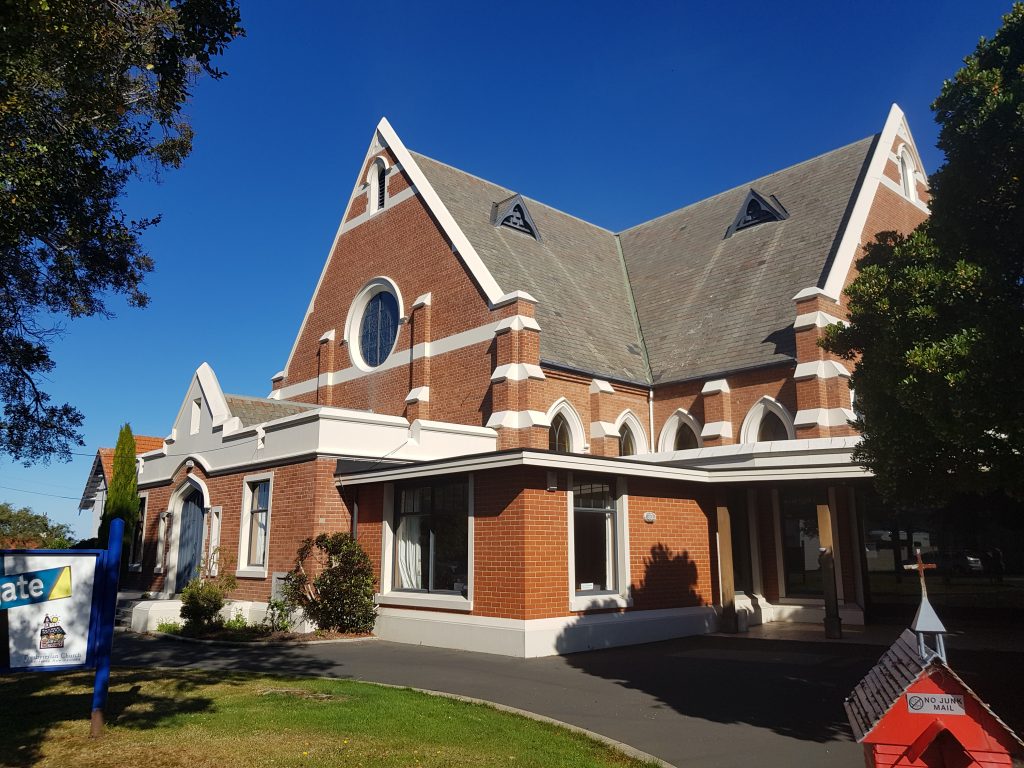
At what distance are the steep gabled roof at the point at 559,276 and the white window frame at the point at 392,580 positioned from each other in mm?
6660

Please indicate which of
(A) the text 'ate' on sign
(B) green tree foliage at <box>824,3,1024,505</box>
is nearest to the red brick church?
(B) green tree foliage at <box>824,3,1024,505</box>

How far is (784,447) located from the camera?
1727cm

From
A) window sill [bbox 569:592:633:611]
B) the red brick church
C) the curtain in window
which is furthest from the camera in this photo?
the curtain in window

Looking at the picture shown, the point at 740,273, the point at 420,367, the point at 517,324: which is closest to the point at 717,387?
the point at 740,273

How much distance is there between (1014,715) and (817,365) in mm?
12458

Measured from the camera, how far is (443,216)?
77.9 ft

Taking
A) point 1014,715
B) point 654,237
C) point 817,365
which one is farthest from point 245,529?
point 654,237

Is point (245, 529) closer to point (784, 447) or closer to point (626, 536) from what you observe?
point (626, 536)

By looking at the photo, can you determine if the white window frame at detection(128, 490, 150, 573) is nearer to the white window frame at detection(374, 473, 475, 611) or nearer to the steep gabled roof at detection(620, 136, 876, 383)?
the white window frame at detection(374, 473, 475, 611)

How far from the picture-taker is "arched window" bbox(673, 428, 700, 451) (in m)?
23.7

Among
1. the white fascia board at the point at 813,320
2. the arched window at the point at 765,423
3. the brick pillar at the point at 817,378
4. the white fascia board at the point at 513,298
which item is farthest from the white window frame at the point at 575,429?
the white fascia board at the point at 813,320

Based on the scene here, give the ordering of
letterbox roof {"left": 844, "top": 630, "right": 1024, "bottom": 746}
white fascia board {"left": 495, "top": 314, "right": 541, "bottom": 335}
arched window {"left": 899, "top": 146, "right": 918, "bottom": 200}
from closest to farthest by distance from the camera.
A: letterbox roof {"left": 844, "top": 630, "right": 1024, "bottom": 746}
white fascia board {"left": 495, "top": 314, "right": 541, "bottom": 335}
arched window {"left": 899, "top": 146, "right": 918, "bottom": 200}

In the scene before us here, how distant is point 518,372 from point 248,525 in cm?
809

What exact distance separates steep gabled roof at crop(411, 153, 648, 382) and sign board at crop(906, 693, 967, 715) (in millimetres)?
16687
